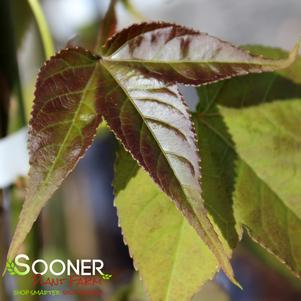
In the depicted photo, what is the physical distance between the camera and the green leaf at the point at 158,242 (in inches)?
14.6

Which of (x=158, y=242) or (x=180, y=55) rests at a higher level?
(x=180, y=55)

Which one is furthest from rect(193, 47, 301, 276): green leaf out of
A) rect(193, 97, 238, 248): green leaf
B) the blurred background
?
the blurred background

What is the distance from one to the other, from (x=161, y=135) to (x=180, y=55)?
0.06 m

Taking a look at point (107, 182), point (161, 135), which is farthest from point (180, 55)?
point (107, 182)

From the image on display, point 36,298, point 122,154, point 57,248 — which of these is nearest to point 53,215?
point 57,248

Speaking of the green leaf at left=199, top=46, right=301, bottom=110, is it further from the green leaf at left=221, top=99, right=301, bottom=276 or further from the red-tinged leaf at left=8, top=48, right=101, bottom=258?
the red-tinged leaf at left=8, top=48, right=101, bottom=258

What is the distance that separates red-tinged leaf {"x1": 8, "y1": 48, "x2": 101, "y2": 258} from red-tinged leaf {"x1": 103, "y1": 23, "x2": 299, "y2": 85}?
0.02 m

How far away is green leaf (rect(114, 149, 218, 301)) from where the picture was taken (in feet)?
1.22

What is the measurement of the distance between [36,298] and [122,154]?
0.20 metres

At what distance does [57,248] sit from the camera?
1.99 ft

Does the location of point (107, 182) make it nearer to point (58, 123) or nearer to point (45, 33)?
point (45, 33)

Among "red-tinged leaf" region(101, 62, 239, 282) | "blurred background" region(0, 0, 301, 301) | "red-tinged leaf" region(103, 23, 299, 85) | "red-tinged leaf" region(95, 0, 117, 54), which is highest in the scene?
"red-tinged leaf" region(95, 0, 117, 54)

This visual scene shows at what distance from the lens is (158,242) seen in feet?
1.26

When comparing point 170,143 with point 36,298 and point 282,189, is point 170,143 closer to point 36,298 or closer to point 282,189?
point 282,189
